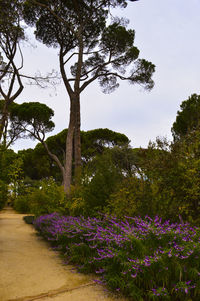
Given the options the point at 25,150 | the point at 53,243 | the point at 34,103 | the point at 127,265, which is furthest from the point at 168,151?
the point at 25,150

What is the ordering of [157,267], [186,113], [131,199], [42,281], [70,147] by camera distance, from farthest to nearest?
[186,113] → [70,147] → [131,199] → [42,281] → [157,267]

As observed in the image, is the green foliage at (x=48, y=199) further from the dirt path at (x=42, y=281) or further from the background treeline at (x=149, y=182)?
the dirt path at (x=42, y=281)

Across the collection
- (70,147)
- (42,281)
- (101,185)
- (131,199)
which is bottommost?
(42,281)

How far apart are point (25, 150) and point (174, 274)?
1167 inches

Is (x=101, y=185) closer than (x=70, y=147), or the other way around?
(x=101, y=185)

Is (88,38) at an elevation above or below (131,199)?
above

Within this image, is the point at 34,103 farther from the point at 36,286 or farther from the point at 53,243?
the point at 36,286

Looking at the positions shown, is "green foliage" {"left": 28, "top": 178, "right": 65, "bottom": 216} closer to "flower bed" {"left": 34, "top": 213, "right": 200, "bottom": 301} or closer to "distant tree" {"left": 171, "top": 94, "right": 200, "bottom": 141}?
"flower bed" {"left": 34, "top": 213, "right": 200, "bottom": 301}

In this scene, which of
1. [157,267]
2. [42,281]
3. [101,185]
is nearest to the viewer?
[157,267]

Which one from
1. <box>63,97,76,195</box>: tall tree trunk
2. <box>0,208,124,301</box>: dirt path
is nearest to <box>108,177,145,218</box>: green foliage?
<box>0,208,124,301</box>: dirt path

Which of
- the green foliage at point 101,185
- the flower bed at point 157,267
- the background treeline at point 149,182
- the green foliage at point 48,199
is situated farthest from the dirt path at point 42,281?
the green foliage at point 48,199

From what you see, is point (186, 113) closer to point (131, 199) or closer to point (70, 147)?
point (70, 147)

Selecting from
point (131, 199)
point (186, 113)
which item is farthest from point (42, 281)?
point (186, 113)

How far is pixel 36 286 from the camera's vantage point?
3123 millimetres
